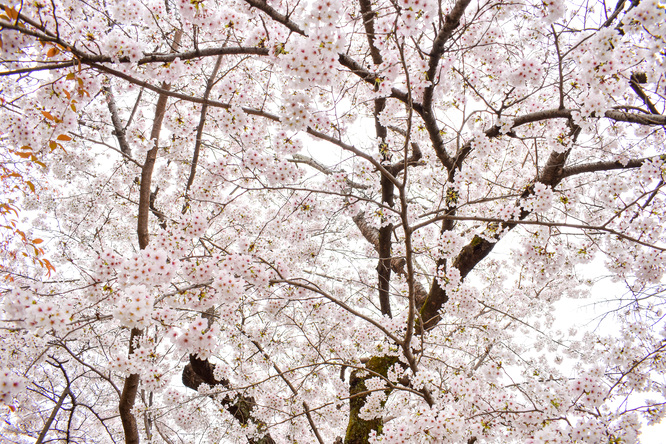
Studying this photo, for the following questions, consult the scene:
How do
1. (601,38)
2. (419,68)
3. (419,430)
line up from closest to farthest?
(601,38), (419,430), (419,68)

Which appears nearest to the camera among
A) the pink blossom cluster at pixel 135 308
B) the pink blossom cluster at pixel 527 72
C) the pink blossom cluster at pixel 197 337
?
the pink blossom cluster at pixel 135 308

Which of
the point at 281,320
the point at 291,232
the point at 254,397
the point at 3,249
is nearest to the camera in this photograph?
the point at 291,232

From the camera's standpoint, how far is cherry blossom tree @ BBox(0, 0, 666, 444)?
2258 mm

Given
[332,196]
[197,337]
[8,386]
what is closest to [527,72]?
[332,196]

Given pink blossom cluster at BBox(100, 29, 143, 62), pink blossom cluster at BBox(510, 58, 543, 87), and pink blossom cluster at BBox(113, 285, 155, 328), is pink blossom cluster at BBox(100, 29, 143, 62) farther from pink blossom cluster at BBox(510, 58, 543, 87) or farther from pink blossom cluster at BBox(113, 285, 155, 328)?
pink blossom cluster at BBox(510, 58, 543, 87)

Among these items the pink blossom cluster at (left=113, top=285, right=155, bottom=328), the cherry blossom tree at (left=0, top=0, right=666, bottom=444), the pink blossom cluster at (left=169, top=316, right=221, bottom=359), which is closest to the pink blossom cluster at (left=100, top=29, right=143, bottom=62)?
the cherry blossom tree at (left=0, top=0, right=666, bottom=444)

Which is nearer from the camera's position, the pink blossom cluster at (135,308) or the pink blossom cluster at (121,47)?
the pink blossom cluster at (135,308)

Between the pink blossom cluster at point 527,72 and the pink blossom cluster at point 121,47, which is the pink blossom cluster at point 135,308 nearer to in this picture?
the pink blossom cluster at point 121,47

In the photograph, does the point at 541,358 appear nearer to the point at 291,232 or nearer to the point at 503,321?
the point at 503,321

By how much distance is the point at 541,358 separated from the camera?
20.9 feet

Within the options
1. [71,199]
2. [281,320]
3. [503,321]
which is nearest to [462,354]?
[503,321]

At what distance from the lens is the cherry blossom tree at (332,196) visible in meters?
2.26

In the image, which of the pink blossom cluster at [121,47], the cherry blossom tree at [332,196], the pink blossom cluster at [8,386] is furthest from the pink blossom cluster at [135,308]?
the pink blossom cluster at [121,47]

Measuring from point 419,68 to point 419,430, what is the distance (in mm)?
2685
